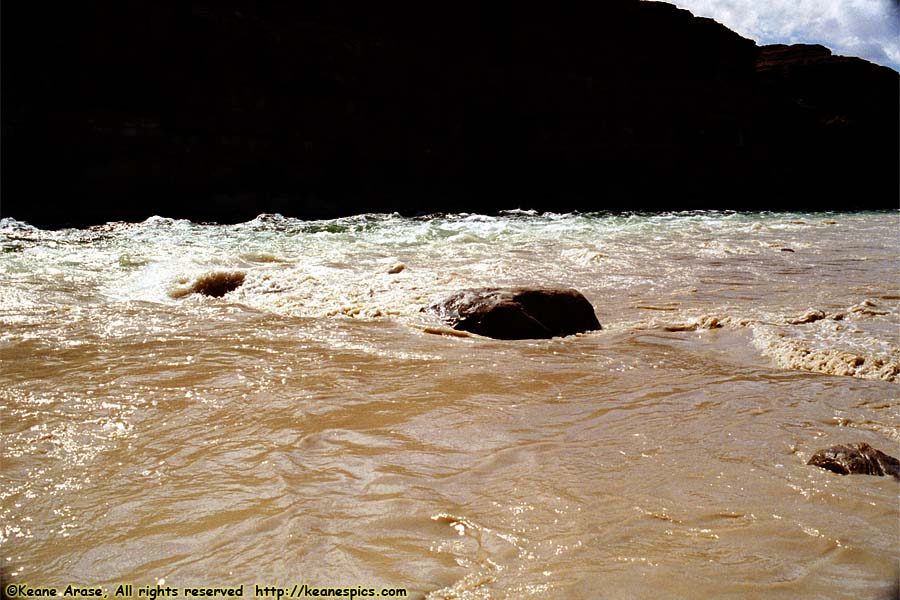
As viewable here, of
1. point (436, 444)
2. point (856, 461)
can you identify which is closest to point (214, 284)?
point (436, 444)

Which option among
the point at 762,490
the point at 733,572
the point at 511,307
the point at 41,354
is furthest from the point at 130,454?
the point at 511,307

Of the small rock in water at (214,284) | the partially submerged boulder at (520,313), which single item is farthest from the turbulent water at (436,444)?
the partially submerged boulder at (520,313)

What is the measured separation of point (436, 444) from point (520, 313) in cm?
214

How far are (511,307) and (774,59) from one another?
41.7 m

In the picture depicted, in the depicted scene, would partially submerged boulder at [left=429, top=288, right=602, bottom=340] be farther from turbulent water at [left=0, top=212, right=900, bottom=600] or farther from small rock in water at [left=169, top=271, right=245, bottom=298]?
small rock in water at [left=169, top=271, right=245, bottom=298]

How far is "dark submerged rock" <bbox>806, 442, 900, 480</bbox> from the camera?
2.36 meters

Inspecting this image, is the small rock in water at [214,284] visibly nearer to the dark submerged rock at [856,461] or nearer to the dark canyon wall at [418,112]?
the dark submerged rock at [856,461]

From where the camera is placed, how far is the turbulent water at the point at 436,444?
1.83 metres

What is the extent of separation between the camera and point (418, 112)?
2581 centimetres

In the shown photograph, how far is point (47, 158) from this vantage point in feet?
55.5

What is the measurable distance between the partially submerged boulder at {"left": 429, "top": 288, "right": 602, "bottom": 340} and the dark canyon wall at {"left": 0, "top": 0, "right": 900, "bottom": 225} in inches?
488

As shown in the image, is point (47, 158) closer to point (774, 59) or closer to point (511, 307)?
point (511, 307)

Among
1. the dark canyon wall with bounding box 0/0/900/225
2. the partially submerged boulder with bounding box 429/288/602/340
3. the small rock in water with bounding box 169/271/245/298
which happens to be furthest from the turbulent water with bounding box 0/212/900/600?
the dark canyon wall with bounding box 0/0/900/225

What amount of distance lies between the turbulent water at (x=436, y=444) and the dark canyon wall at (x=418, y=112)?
12115mm
